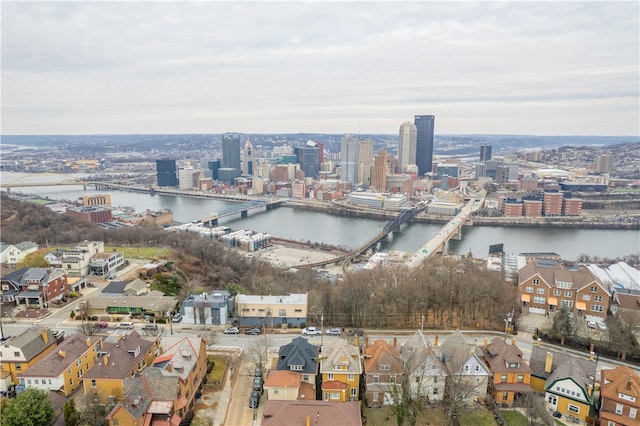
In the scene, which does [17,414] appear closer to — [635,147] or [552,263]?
[552,263]

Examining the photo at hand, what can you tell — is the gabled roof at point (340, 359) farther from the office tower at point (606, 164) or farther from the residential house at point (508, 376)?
the office tower at point (606, 164)

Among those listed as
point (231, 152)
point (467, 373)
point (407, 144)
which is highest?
point (407, 144)

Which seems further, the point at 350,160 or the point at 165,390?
the point at 350,160

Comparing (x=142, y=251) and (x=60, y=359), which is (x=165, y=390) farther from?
(x=142, y=251)

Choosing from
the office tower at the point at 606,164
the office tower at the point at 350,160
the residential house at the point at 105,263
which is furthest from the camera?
the office tower at the point at 350,160

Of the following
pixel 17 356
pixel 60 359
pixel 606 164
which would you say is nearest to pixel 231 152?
pixel 606 164

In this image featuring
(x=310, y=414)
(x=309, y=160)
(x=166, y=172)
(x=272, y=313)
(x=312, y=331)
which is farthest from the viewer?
(x=309, y=160)

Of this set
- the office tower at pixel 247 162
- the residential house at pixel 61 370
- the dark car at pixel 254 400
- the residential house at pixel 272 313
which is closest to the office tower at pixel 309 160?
the office tower at pixel 247 162
